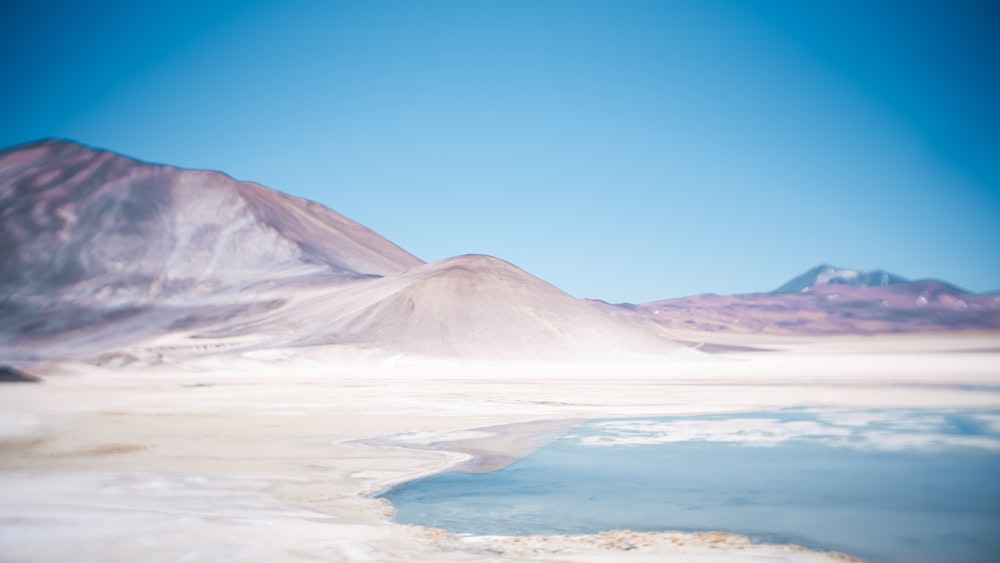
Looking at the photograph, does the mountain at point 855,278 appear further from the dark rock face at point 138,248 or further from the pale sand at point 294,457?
the pale sand at point 294,457

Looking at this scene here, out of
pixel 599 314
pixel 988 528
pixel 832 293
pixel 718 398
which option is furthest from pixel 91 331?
pixel 832 293

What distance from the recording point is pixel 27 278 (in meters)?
107

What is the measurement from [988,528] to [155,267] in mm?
113263

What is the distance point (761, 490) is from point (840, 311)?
497 feet

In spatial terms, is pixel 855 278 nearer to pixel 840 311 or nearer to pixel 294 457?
pixel 840 311

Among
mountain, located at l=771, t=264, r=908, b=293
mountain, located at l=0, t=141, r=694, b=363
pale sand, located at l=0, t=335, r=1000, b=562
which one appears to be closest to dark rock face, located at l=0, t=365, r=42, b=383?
pale sand, located at l=0, t=335, r=1000, b=562

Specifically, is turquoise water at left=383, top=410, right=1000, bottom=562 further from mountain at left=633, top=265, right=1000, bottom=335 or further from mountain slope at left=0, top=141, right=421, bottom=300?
mountain at left=633, top=265, right=1000, bottom=335

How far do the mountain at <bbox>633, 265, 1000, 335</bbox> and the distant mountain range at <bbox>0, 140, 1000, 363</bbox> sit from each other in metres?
0.42

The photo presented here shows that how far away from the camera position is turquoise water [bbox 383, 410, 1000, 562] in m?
8.96

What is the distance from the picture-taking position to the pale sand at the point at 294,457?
7.67 m

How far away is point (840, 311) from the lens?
151m

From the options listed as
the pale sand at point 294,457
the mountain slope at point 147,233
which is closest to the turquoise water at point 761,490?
the pale sand at point 294,457

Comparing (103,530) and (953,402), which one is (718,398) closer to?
(953,402)

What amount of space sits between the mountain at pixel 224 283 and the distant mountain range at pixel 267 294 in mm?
254
